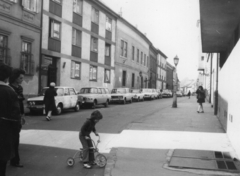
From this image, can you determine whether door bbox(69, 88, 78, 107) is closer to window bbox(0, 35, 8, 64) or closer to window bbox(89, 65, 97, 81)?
window bbox(0, 35, 8, 64)

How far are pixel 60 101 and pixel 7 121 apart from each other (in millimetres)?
11810

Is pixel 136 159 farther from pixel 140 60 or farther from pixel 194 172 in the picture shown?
pixel 140 60

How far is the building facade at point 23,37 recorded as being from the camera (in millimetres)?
16516

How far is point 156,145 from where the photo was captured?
7.86 meters

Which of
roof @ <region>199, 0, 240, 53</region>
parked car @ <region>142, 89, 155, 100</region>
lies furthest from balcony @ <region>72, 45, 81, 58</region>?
roof @ <region>199, 0, 240, 53</region>

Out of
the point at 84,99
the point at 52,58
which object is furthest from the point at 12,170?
the point at 52,58

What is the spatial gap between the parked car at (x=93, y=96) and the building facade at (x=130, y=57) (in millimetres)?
12430

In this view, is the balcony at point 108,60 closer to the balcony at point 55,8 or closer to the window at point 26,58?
the balcony at point 55,8

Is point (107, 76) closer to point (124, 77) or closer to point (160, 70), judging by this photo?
point (124, 77)

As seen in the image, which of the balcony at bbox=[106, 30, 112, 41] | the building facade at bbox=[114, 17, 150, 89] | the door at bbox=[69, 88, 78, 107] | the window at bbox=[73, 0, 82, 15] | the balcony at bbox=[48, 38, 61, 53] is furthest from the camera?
the building facade at bbox=[114, 17, 150, 89]

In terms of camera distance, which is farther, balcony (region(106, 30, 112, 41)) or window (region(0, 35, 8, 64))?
balcony (region(106, 30, 112, 41))

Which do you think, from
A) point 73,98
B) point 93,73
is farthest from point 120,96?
point 73,98

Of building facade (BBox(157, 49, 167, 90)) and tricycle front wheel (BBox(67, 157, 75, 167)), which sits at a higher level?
building facade (BBox(157, 49, 167, 90))

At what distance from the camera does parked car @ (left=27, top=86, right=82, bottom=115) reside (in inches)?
589
